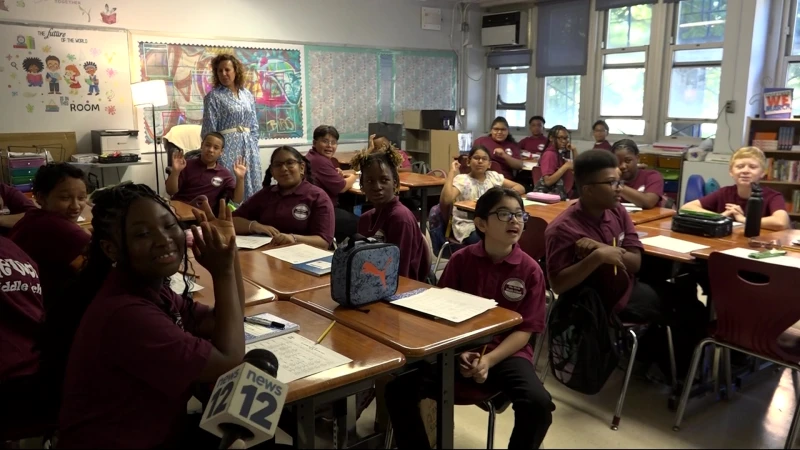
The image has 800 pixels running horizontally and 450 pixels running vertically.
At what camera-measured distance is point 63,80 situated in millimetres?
5422

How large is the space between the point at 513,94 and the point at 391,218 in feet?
22.5

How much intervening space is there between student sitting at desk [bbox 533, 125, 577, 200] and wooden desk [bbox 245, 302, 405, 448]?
3.89m

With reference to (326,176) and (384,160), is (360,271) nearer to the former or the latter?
(384,160)

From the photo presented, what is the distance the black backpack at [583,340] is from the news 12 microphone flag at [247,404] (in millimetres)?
1562

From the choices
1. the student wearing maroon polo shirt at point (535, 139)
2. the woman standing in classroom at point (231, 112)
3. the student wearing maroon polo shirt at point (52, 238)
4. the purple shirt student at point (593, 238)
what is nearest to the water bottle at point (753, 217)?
the purple shirt student at point (593, 238)

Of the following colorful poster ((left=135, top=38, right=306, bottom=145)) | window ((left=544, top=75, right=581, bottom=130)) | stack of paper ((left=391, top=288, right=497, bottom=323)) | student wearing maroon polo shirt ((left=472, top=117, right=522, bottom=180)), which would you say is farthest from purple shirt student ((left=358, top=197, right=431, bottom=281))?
window ((left=544, top=75, right=581, bottom=130))

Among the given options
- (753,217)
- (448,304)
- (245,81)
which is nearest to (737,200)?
(753,217)

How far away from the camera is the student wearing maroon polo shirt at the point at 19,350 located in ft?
5.51

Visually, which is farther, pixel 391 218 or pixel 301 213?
pixel 301 213

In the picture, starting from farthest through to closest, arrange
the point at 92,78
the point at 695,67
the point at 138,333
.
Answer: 1. the point at 695,67
2. the point at 92,78
3. the point at 138,333

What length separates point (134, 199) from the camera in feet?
4.28

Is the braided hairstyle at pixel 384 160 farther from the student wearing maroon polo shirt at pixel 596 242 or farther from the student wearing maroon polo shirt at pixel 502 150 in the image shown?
the student wearing maroon polo shirt at pixel 502 150

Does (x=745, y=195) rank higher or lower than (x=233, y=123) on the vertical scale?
lower

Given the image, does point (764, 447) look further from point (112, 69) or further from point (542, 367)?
point (112, 69)
